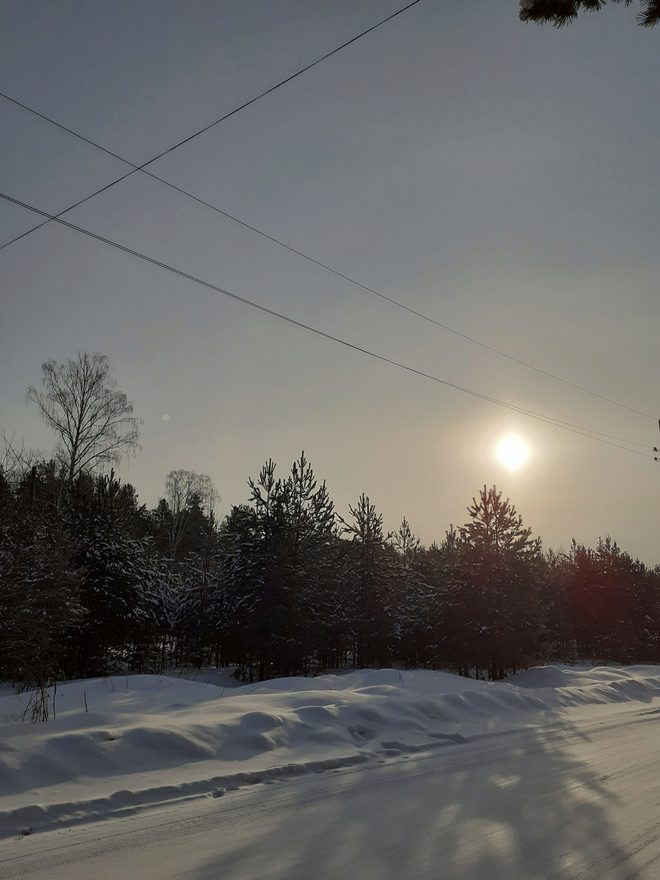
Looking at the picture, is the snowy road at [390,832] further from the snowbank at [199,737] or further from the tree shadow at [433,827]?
the snowbank at [199,737]

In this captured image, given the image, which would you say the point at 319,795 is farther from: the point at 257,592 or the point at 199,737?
the point at 257,592

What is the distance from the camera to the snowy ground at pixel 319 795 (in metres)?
4.54

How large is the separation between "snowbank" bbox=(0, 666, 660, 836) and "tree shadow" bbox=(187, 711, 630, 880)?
87 centimetres

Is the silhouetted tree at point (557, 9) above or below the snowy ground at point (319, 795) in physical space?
above

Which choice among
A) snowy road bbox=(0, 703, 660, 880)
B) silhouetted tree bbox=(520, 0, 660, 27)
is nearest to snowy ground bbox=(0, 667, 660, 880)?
snowy road bbox=(0, 703, 660, 880)

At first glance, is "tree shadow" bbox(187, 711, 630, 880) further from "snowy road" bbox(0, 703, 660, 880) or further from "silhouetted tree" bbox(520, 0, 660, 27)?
"silhouetted tree" bbox(520, 0, 660, 27)

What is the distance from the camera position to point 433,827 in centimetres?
536

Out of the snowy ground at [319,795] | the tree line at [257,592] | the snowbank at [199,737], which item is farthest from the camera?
the tree line at [257,592]

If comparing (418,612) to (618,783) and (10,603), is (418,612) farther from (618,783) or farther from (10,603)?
(618,783)

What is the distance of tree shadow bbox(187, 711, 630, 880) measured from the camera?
14.4 ft

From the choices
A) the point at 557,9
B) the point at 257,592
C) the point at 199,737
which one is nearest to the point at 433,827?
the point at 199,737

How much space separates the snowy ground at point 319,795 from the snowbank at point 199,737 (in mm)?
26

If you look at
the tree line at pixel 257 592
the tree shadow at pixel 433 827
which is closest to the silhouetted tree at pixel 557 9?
the tree shadow at pixel 433 827

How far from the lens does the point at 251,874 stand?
4.23m
